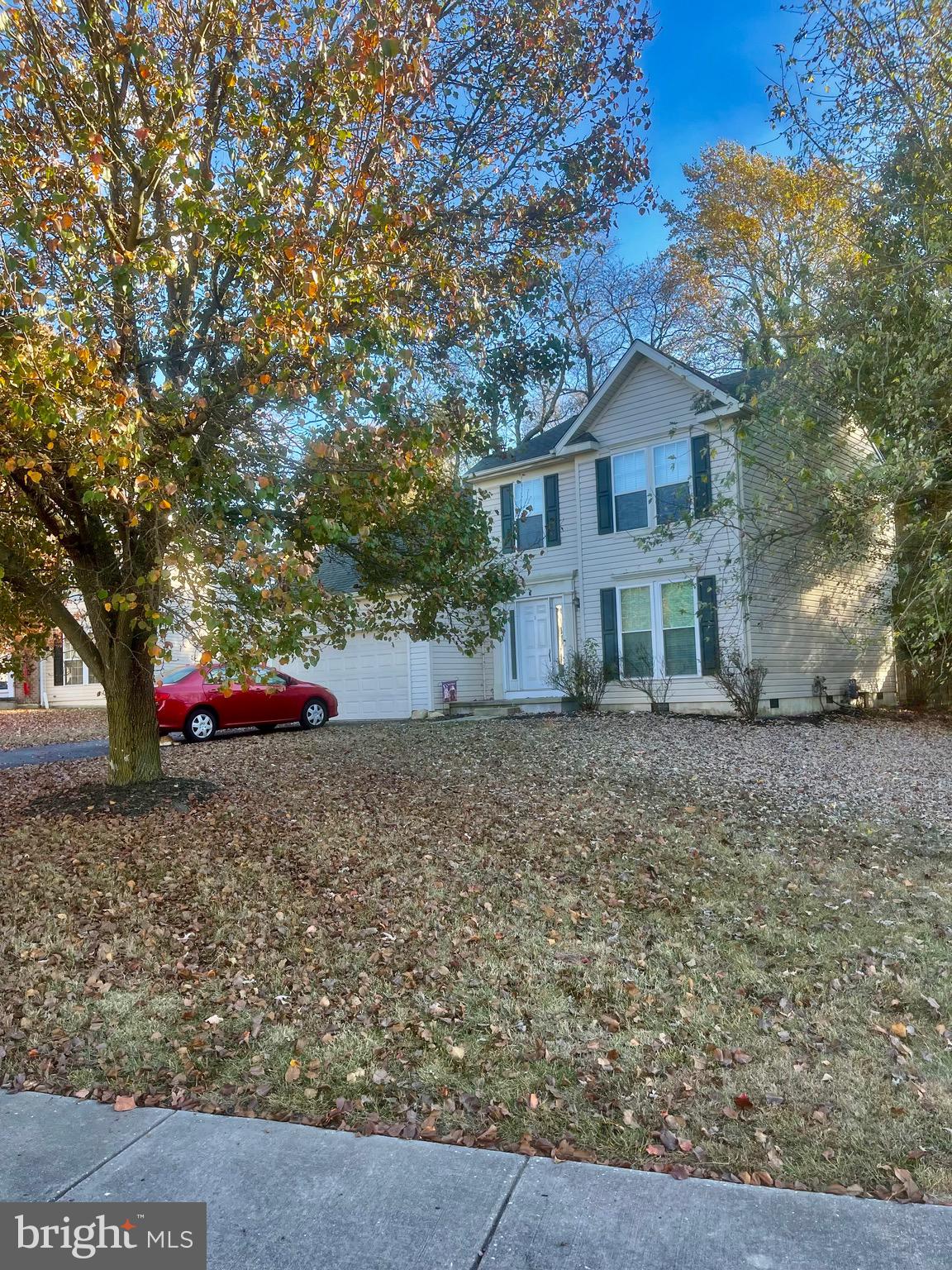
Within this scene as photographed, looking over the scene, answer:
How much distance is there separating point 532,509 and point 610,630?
319 centimetres

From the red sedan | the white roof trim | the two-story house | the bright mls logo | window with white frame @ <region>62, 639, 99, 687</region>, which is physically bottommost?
A: the bright mls logo

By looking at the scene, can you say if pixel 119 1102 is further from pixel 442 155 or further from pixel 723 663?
pixel 723 663

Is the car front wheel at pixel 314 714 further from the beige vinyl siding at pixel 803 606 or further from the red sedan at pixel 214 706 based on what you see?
the beige vinyl siding at pixel 803 606

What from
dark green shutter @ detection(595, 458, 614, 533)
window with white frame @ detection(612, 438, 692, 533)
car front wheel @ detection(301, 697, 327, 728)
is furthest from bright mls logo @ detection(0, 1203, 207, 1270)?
dark green shutter @ detection(595, 458, 614, 533)

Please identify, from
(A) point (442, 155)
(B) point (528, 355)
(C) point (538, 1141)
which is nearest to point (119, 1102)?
(C) point (538, 1141)

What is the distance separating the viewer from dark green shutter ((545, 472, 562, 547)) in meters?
18.2

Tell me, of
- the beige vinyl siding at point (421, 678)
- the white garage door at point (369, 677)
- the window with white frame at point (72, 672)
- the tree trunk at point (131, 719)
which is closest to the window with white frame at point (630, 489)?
the beige vinyl siding at point (421, 678)

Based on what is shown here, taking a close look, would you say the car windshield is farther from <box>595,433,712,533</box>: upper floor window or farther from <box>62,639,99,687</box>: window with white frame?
<box>62,639,99,687</box>: window with white frame

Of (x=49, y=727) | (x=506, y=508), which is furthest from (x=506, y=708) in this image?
(x=49, y=727)

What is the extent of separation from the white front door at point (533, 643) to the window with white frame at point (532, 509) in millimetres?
1254

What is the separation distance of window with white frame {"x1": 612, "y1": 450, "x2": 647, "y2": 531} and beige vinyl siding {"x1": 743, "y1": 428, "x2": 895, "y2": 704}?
2038 millimetres

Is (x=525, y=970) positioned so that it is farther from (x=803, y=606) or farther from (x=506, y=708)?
(x=803, y=606)

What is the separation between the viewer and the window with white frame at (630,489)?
16.7 metres

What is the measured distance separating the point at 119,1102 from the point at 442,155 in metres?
7.77
